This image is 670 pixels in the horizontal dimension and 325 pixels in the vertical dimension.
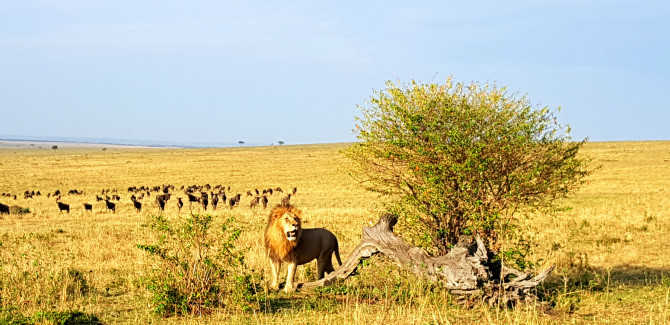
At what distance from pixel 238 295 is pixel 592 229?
15243 mm

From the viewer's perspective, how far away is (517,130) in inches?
493

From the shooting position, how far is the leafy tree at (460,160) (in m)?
12.1

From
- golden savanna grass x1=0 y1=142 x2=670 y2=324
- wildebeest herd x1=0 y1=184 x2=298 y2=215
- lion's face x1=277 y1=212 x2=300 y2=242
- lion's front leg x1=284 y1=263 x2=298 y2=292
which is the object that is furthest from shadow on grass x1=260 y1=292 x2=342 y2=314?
wildebeest herd x1=0 y1=184 x2=298 y2=215

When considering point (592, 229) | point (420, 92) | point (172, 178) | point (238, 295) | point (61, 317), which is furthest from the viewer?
point (172, 178)

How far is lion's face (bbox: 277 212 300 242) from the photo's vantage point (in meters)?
10.2

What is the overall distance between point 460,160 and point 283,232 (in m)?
4.08

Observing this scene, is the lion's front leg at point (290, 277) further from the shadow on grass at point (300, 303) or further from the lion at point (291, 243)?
the shadow on grass at point (300, 303)

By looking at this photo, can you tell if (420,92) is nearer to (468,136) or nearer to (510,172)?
(468,136)

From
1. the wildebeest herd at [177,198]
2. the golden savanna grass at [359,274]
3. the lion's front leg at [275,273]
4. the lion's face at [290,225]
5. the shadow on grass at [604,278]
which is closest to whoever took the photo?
the golden savanna grass at [359,274]

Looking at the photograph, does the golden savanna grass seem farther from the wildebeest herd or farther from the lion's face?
the lion's face

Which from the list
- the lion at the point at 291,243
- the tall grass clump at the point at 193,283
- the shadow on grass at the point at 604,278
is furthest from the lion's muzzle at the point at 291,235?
the shadow on grass at the point at 604,278

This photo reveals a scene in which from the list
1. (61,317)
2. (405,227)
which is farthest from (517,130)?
(61,317)

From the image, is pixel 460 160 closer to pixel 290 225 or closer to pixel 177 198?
pixel 290 225

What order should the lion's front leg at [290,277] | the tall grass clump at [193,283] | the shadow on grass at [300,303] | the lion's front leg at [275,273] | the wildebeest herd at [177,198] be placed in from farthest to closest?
the wildebeest herd at [177,198] → the lion's front leg at [275,273] → the lion's front leg at [290,277] → the shadow on grass at [300,303] → the tall grass clump at [193,283]
